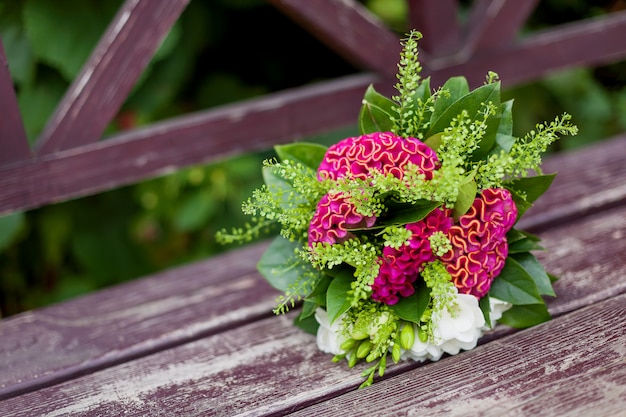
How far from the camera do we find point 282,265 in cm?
118

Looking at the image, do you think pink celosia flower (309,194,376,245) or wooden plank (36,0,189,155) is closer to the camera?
pink celosia flower (309,194,376,245)

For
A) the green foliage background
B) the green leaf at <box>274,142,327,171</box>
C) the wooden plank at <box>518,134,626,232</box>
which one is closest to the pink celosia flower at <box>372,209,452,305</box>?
the green leaf at <box>274,142,327,171</box>

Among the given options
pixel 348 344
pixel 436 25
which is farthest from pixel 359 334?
pixel 436 25

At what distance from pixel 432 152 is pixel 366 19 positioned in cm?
74

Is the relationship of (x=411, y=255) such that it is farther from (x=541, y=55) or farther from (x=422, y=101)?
(x=541, y=55)

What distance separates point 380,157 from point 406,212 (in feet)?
0.27

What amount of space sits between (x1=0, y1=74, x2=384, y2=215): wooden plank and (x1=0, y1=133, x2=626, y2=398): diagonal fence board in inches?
9.1

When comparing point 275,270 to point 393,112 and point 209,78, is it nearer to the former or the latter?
point 393,112

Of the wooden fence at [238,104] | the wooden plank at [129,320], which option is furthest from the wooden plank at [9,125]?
the wooden plank at [129,320]

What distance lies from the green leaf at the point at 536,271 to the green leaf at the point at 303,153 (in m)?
0.33

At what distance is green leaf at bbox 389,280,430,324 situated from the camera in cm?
104

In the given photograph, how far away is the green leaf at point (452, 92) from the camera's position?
110 centimetres

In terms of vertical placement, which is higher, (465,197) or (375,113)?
(375,113)

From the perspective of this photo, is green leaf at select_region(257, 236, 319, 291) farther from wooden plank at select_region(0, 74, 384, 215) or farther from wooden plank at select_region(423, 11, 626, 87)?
wooden plank at select_region(423, 11, 626, 87)
